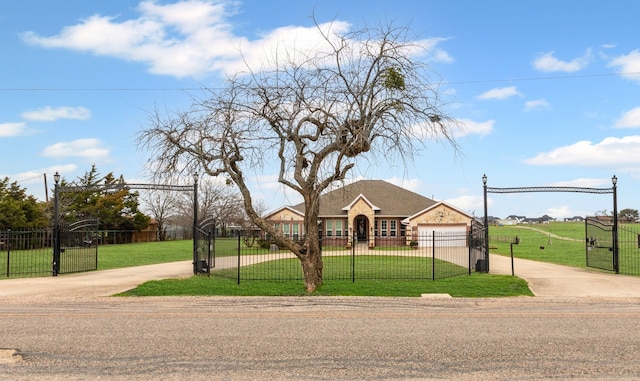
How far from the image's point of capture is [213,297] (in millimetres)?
14594

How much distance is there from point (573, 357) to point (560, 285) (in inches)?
404

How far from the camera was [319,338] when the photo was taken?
8.93m

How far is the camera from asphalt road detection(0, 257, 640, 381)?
22.9 feet

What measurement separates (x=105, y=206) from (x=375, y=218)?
1235 inches

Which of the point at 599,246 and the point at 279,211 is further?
the point at 279,211

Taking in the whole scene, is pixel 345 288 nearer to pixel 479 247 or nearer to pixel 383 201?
pixel 479 247

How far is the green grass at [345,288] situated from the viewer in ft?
50.3

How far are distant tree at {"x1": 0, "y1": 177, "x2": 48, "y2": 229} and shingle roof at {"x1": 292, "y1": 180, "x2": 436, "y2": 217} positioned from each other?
2292cm

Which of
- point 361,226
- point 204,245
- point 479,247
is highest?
point 361,226

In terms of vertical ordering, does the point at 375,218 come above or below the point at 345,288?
above

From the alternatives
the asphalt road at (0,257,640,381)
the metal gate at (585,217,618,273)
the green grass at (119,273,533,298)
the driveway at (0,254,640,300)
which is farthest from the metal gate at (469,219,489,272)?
the asphalt road at (0,257,640,381)

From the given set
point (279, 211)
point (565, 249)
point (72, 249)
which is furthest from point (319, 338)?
point (565, 249)

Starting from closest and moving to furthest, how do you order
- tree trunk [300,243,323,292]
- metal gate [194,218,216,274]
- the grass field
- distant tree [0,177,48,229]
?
tree trunk [300,243,323,292] < metal gate [194,218,216,274] < the grass field < distant tree [0,177,48,229]

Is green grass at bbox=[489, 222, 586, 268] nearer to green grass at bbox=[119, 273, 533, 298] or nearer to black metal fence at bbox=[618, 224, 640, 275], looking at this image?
black metal fence at bbox=[618, 224, 640, 275]
